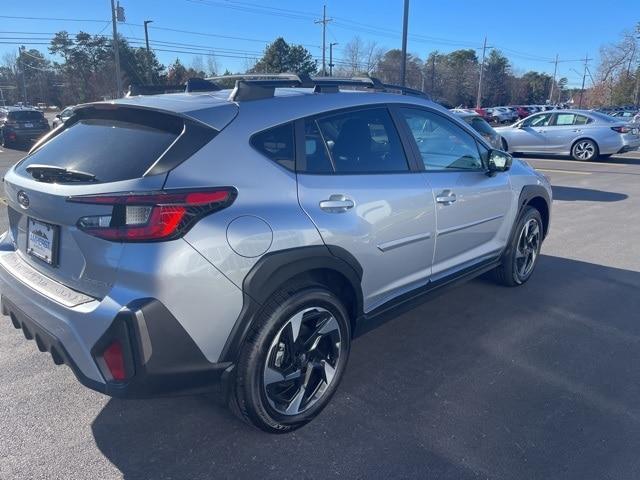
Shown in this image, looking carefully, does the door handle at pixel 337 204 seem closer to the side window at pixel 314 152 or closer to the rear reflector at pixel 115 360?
the side window at pixel 314 152

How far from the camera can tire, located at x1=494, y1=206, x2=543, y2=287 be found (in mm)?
4461

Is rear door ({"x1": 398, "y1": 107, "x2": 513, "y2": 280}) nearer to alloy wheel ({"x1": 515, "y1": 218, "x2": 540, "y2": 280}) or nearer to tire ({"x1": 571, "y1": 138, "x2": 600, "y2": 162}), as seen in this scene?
alloy wheel ({"x1": 515, "y1": 218, "x2": 540, "y2": 280})

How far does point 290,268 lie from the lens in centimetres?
239

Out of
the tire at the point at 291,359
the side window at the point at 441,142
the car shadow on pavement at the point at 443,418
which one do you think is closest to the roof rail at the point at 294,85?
the side window at the point at 441,142

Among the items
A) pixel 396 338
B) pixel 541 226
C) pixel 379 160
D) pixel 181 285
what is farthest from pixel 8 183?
pixel 541 226

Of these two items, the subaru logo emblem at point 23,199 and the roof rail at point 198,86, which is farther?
the roof rail at point 198,86

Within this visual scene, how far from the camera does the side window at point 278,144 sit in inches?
95.0

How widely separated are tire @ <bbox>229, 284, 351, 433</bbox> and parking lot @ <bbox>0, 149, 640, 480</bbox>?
15 cm

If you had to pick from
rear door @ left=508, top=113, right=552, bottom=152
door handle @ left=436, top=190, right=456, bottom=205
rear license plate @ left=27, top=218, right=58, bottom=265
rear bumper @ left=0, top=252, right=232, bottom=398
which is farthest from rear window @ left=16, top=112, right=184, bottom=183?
rear door @ left=508, top=113, right=552, bottom=152

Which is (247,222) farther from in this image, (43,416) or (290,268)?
(43,416)

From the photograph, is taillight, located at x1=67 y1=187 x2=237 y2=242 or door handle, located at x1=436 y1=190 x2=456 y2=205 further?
door handle, located at x1=436 y1=190 x2=456 y2=205

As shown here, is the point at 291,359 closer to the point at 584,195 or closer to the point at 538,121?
the point at 584,195

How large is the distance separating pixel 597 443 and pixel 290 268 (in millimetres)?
1820

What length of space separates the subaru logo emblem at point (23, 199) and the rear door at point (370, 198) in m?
1.35
